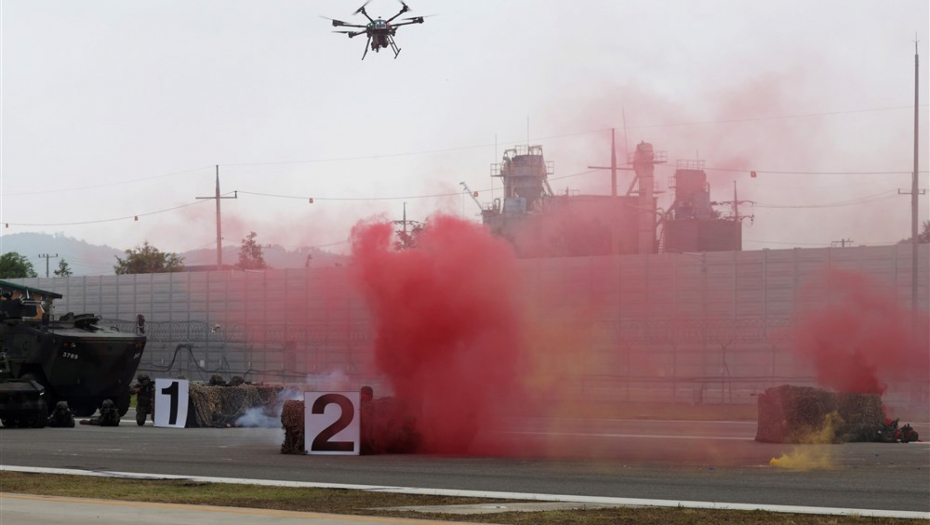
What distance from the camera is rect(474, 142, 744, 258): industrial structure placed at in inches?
1465

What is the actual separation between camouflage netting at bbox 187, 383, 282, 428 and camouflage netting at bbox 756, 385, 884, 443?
605 inches

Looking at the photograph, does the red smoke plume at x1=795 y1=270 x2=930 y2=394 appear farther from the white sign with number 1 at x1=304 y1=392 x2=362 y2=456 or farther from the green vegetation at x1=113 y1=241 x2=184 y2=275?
the green vegetation at x1=113 y1=241 x2=184 y2=275

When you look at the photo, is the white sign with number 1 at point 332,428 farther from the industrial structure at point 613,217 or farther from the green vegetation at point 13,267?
the green vegetation at point 13,267

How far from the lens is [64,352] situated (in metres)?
38.1

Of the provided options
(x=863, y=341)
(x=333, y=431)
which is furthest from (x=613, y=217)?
(x=333, y=431)

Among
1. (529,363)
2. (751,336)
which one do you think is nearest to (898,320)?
(751,336)

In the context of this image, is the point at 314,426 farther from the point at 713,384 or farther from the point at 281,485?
the point at 713,384

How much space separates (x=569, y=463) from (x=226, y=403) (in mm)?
16884

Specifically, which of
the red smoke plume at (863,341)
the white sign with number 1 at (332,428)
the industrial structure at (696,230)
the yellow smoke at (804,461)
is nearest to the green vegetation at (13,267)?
the industrial structure at (696,230)

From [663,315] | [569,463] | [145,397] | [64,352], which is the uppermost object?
[663,315]

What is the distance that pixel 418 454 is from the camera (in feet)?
85.7

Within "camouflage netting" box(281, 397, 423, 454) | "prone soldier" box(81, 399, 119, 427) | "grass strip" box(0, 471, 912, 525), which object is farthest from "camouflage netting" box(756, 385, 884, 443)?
"prone soldier" box(81, 399, 119, 427)

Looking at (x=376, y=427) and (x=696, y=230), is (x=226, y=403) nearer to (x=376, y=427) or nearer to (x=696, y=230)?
(x=376, y=427)

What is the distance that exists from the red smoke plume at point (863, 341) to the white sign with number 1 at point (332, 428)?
47.7 ft
